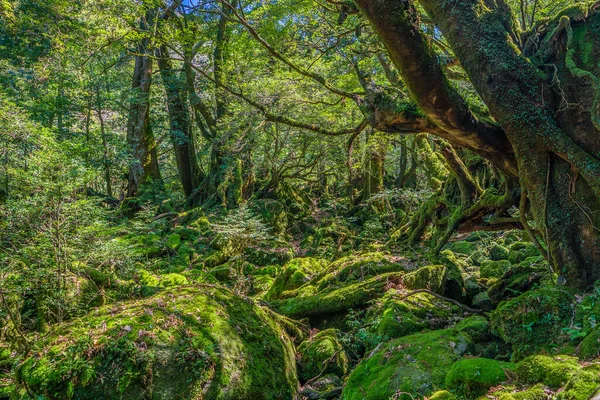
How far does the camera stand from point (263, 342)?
13.5 feet

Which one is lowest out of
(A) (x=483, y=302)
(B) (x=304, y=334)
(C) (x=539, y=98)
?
(B) (x=304, y=334)

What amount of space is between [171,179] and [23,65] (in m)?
10.5

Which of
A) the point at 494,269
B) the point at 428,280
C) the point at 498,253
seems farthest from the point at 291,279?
the point at 498,253

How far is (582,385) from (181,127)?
56.9 ft

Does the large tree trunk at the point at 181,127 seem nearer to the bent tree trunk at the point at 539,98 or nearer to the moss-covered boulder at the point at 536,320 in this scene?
the bent tree trunk at the point at 539,98

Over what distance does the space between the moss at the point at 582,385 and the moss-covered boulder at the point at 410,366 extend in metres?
1.13

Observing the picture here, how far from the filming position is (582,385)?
207 centimetres

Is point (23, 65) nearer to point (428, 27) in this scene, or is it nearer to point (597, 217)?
point (428, 27)

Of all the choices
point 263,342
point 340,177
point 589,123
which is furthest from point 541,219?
point 340,177

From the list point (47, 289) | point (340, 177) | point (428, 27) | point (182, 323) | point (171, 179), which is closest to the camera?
point (182, 323)

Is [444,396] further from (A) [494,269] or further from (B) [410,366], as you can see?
(A) [494,269]

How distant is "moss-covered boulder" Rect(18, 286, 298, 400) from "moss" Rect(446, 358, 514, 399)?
5.79 feet

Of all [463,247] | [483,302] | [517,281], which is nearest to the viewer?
[517,281]

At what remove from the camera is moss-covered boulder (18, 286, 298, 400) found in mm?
3041
